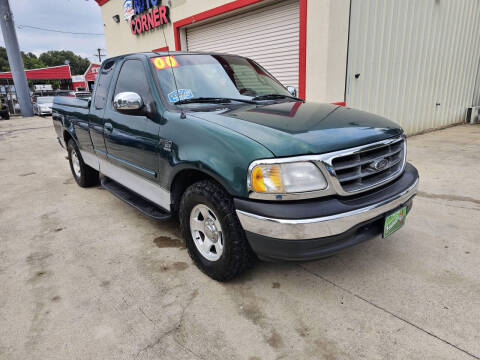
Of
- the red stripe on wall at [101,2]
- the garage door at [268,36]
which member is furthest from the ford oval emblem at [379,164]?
the red stripe on wall at [101,2]

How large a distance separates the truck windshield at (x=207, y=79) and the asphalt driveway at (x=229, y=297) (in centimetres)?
147

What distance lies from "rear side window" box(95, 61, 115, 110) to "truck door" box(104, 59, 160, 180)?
209mm

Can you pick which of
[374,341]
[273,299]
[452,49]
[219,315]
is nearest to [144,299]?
[219,315]

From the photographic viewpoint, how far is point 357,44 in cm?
662

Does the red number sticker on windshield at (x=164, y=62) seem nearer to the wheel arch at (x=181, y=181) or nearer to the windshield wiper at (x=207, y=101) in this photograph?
the windshield wiper at (x=207, y=101)

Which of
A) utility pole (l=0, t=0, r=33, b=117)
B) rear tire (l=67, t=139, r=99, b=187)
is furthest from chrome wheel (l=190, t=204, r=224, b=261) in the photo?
utility pole (l=0, t=0, r=33, b=117)

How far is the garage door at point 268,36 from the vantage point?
23.5 ft

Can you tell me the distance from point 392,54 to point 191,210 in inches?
273

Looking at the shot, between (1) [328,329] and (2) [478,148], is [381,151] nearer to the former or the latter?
(1) [328,329]

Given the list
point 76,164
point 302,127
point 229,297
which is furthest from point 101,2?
point 229,297

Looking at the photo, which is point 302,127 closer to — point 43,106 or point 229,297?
point 229,297

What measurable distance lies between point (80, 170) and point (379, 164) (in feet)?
14.3

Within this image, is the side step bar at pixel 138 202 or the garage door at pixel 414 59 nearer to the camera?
the side step bar at pixel 138 202

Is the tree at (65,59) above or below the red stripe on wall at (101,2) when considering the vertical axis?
above
